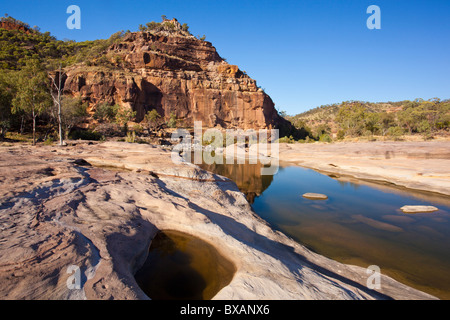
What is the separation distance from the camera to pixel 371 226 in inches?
384

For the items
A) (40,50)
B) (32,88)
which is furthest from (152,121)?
(40,50)

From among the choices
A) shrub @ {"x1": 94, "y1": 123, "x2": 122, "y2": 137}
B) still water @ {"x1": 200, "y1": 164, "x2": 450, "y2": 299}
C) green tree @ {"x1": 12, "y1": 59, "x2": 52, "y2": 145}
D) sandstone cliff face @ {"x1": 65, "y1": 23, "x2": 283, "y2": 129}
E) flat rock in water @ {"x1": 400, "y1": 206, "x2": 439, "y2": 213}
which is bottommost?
still water @ {"x1": 200, "y1": 164, "x2": 450, "y2": 299}

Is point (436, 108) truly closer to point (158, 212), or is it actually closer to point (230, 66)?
point (230, 66)

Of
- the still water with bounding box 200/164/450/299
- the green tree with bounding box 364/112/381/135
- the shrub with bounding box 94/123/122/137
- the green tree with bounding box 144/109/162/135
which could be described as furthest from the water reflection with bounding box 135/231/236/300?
the green tree with bounding box 364/112/381/135

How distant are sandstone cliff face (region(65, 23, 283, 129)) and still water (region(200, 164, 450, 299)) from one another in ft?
140

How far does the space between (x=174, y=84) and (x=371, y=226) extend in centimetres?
5343

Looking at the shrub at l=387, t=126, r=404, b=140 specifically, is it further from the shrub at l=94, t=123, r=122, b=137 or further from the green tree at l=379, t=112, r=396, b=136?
the shrub at l=94, t=123, r=122, b=137

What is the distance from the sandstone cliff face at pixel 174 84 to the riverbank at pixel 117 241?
151 feet

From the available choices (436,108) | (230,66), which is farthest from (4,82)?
(436,108)

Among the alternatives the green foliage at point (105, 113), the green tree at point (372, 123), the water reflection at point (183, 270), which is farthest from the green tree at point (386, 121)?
the water reflection at point (183, 270)

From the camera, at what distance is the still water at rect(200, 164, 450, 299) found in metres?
6.84

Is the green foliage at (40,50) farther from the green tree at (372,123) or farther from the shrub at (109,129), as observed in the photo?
the green tree at (372,123)

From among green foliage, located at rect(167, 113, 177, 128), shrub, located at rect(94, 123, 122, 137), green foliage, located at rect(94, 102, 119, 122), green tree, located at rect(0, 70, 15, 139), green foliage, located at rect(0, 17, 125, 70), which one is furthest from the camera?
green foliage, located at rect(0, 17, 125, 70)

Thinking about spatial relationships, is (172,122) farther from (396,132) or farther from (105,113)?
(396,132)
